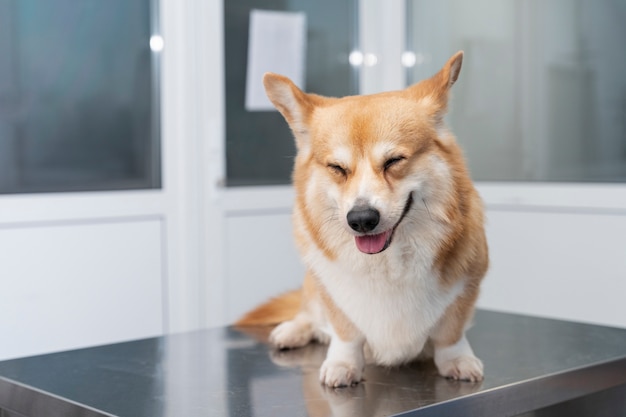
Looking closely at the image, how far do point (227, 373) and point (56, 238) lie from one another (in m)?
1.54

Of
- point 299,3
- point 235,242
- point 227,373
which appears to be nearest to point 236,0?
point 299,3

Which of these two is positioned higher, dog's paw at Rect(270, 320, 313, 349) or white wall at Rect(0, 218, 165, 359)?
dog's paw at Rect(270, 320, 313, 349)

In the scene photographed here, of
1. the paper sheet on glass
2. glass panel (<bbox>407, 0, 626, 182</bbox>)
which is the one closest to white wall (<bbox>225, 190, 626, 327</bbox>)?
glass panel (<bbox>407, 0, 626, 182</bbox>)

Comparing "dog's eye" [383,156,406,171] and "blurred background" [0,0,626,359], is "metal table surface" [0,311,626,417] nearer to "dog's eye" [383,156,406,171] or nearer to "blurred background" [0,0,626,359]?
"dog's eye" [383,156,406,171]

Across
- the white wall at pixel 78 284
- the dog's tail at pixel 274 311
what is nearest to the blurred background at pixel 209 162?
the white wall at pixel 78 284

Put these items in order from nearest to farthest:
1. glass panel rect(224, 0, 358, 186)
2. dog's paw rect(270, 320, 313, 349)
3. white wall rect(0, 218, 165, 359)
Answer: dog's paw rect(270, 320, 313, 349), white wall rect(0, 218, 165, 359), glass panel rect(224, 0, 358, 186)

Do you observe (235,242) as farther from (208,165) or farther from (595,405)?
(595,405)

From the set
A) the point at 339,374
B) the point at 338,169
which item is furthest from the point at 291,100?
the point at 339,374

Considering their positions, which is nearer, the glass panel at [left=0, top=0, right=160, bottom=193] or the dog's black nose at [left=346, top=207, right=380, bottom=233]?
the dog's black nose at [left=346, top=207, right=380, bottom=233]

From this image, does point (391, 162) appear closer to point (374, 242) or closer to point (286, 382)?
point (374, 242)

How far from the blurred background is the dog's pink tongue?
167 centimetres

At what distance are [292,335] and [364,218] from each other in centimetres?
46

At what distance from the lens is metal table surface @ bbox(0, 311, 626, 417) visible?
106cm

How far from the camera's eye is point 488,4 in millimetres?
3049
